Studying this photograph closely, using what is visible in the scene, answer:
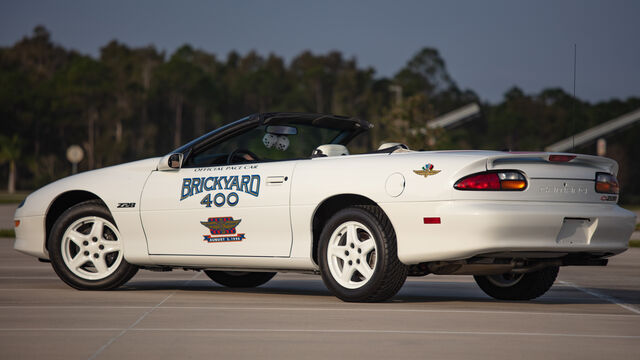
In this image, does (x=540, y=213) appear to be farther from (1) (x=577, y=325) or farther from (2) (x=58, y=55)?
(2) (x=58, y=55)

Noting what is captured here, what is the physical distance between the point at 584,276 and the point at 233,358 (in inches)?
286

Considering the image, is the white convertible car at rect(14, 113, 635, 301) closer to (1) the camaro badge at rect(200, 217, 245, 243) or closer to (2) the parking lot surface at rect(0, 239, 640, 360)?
(1) the camaro badge at rect(200, 217, 245, 243)

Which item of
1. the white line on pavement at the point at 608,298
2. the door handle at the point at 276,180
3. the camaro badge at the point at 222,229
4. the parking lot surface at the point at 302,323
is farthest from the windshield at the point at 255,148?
the white line on pavement at the point at 608,298

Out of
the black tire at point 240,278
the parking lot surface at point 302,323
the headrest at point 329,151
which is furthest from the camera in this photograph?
the black tire at point 240,278

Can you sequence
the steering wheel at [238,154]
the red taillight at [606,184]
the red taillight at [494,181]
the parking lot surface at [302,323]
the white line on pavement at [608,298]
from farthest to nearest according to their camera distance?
the steering wheel at [238,154] → the white line on pavement at [608,298] → the red taillight at [606,184] → the red taillight at [494,181] → the parking lot surface at [302,323]

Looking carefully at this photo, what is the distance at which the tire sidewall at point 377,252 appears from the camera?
7.13 metres

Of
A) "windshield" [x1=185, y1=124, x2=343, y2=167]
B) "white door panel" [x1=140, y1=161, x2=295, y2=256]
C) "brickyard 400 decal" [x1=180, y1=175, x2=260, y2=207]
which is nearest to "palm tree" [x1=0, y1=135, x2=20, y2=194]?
"windshield" [x1=185, y1=124, x2=343, y2=167]

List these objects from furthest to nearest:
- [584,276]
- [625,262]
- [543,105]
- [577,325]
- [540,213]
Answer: [543,105] → [625,262] → [584,276] → [540,213] → [577,325]

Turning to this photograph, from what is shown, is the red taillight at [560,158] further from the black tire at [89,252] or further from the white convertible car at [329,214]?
the black tire at [89,252]

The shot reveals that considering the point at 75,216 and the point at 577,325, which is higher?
the point at 75,216

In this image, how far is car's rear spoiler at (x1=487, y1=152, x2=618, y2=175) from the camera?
22.7ft

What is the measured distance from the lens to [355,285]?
7.38 m

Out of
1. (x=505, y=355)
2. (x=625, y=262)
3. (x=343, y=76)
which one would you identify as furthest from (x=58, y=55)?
(x=505, y=355)

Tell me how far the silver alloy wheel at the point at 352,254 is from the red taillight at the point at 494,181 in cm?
86
